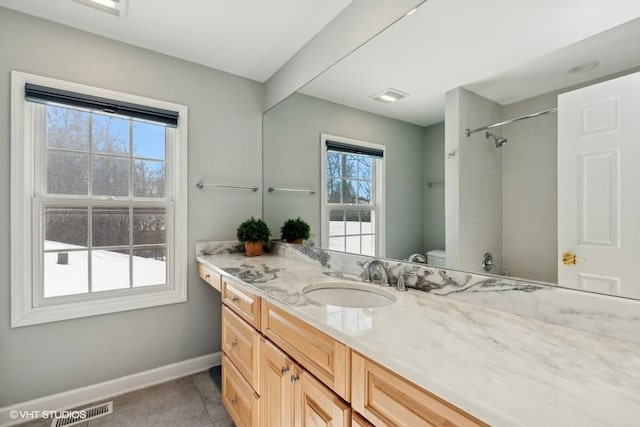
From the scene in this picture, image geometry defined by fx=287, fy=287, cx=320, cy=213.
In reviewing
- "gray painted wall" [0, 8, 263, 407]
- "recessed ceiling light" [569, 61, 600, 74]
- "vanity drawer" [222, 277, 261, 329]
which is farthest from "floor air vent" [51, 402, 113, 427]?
"recessed ceiling light" [569, 61, 600, 74]

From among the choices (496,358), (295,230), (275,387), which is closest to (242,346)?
(275,387)

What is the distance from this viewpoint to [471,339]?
780 millimetres

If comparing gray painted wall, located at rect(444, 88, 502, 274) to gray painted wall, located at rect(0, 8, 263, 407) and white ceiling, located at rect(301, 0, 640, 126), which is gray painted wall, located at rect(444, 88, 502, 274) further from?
gray painted wall, located at rect(0, 8, 263, 407)

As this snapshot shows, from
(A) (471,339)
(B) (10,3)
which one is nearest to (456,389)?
(A) (471,339)

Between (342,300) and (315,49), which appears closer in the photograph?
(342,300)

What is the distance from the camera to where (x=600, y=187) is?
0.81 m

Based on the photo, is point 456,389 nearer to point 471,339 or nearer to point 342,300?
point 471,339

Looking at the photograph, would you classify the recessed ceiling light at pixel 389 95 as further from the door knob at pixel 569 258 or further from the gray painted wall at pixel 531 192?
the door knob at pixel 569 258

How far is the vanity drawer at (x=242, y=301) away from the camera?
1342mm

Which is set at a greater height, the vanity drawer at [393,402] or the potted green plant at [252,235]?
the potted green plant at [252,235]

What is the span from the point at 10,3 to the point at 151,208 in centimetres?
137

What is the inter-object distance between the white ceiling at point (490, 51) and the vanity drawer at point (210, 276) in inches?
55.2

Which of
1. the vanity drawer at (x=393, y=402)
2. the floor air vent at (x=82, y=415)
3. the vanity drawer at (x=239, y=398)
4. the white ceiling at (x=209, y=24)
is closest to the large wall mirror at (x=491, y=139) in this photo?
the white ceiling at (x=209, y=24)

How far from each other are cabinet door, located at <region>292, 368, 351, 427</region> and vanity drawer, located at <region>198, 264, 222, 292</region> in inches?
38.6
